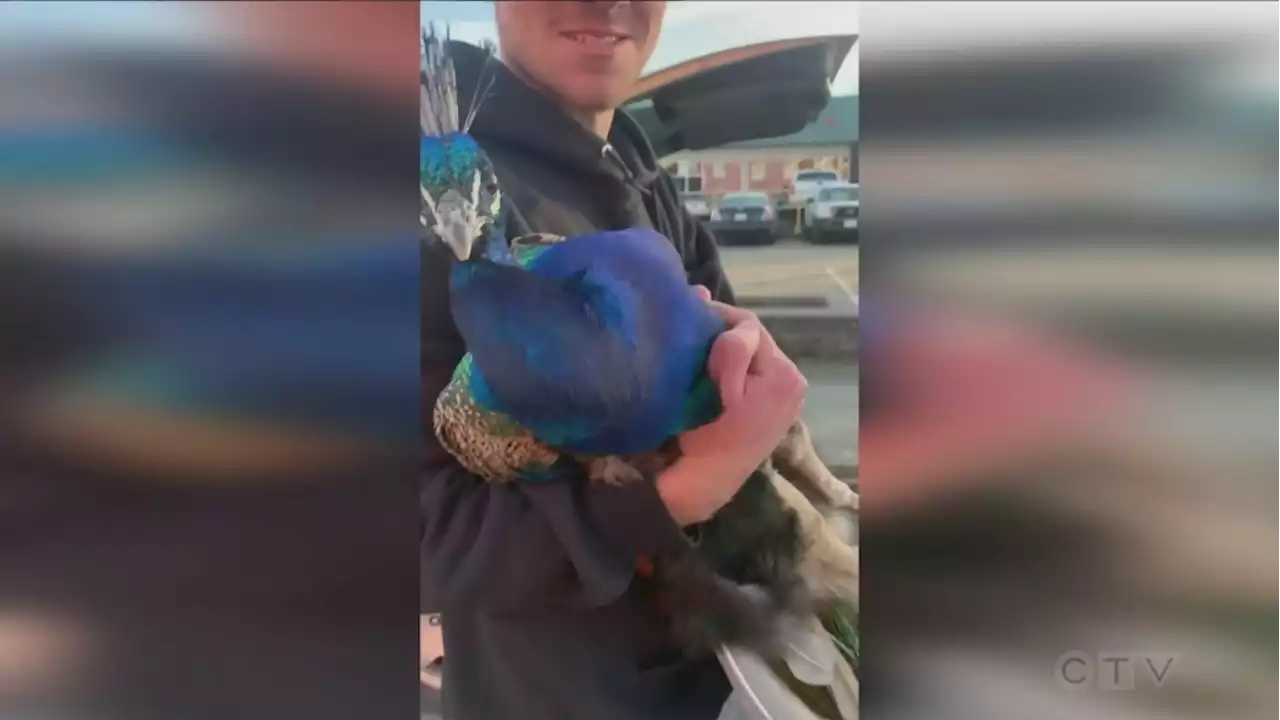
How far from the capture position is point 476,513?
0.62m

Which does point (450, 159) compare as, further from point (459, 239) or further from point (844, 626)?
A: point (844, 626)

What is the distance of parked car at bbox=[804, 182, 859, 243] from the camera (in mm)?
618

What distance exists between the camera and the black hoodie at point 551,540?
1.98 feet

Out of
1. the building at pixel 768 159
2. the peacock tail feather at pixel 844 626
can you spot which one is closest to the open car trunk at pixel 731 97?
the building at pixel 768 159

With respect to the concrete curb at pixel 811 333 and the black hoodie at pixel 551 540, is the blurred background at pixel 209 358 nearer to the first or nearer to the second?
the black hoodie at pixel 551 540

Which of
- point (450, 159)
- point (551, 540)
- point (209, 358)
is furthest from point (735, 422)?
point (209, 358)

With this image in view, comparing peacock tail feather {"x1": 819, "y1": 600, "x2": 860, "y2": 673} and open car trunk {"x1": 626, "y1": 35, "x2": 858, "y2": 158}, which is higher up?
open car trunk {"x1": 626, "y1": 35, "x2": 858, "y2": 158}

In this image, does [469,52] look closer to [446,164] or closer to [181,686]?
[446,164]

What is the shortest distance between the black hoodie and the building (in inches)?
0.7

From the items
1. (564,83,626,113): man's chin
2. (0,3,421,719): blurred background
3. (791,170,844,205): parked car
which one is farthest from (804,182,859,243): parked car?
(0,3,421,719): blurred background

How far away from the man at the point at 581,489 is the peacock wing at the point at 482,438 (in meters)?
0.01

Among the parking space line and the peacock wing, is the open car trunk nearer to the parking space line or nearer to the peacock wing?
the parking space line

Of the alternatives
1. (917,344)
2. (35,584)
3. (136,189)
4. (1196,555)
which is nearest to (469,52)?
(136,189)

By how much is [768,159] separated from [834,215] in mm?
57
